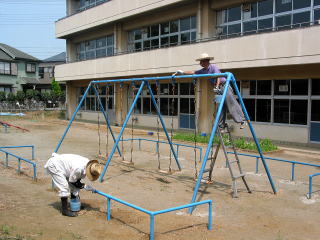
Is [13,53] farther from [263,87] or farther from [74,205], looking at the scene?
[74,205]

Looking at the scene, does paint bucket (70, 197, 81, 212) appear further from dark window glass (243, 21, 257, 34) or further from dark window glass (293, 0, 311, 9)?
dark window glass (243, 21, 257, 34)

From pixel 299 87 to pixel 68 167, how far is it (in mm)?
11419

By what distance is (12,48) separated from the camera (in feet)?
162

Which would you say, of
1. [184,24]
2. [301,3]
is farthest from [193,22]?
[301,3]

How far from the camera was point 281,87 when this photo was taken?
47.9 ft

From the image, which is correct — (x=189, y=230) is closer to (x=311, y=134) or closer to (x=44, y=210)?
(x=44, y=210)

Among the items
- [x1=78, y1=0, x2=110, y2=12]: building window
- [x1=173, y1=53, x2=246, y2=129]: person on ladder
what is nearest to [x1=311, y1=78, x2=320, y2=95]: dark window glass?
[x1=173, y1=53, x2=246, y2=129]: person on ladder

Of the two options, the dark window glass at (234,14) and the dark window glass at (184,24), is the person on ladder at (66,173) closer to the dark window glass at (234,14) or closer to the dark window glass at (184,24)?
the dark window glass at (234,14)

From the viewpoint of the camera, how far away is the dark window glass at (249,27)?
15.4m

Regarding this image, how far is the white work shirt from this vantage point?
5.51 meters

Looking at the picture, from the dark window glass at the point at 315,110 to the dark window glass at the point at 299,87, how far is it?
546 millimetres

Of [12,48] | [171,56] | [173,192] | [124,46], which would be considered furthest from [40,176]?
[12,48]

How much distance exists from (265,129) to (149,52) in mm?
7867

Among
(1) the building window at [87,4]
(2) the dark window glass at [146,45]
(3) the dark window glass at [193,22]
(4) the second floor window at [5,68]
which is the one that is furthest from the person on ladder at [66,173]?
(4) the second floor window at [5,68]
